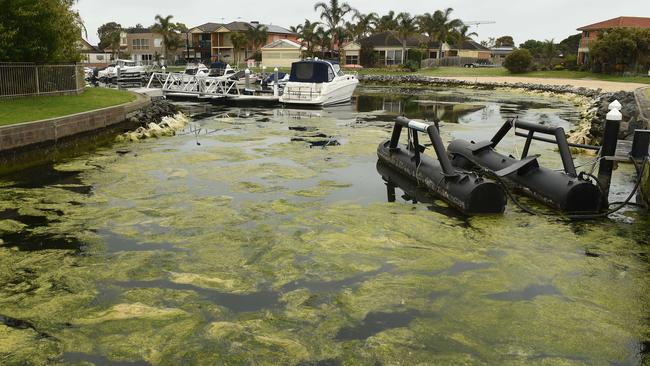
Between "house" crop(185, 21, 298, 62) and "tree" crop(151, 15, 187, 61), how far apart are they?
2096 mm

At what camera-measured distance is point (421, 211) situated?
28.9 ft

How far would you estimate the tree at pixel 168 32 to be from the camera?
7962 centimetres

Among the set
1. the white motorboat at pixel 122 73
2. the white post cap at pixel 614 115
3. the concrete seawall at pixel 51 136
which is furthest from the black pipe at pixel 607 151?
the white motorboat at pixel 122 73

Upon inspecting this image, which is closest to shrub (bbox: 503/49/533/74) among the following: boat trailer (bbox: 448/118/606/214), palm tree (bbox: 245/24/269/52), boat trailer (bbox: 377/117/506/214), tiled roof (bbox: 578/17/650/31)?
tiled roof (bbox: 578/17/650/31)

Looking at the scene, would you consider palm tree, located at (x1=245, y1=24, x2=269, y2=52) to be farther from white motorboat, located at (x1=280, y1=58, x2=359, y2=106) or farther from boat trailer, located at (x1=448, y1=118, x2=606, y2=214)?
boat trailer, located at (x1=448, y1=118, x2=606, y2=214)

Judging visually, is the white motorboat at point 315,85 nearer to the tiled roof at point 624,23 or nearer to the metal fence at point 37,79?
the metal fence at point 37,79

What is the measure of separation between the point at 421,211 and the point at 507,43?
13343cm

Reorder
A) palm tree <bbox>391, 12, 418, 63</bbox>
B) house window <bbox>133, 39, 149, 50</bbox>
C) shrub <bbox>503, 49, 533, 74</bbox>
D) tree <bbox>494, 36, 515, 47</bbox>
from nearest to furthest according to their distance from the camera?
1. shrub <bbox>503, 49, 533, 74</bbox>
2. palm tree <bbox>391, 12, 418, 63</bbox>
3. house window <bbox>133, 39, 149, 50</bbox>
4. tree <bbox>494, 36, 515, 47</bbox>

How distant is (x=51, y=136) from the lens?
12703mm

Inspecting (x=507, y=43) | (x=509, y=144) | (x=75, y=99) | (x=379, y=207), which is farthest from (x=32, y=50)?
(x=507, y=43)

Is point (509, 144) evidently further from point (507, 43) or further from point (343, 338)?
point (507, 43)

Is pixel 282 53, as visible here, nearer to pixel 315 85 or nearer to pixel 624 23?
pixel 624 23

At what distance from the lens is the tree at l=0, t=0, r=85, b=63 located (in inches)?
639

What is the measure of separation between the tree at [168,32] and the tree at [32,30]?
63.3 m
